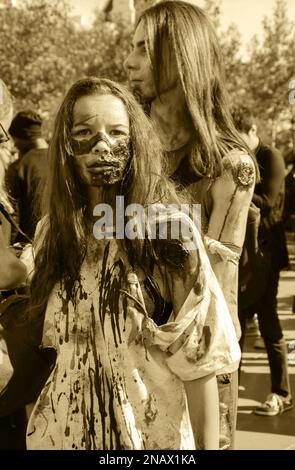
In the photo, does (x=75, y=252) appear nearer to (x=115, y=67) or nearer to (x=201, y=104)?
(x=201, y=104)

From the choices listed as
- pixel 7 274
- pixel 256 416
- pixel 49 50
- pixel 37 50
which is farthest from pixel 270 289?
pixel 49 50

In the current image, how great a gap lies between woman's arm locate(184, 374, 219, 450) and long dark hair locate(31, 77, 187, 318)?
1.01 ft

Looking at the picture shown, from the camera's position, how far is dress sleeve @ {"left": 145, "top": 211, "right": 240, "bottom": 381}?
157 cm

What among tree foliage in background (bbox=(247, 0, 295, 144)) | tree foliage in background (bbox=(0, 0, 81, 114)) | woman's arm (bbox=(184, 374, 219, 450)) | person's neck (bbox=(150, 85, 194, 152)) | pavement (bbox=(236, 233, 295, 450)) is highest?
tree foliage in background (bbox=(0, 0, 81, 114))

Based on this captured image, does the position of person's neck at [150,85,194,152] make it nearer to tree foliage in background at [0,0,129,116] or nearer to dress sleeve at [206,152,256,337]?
dress sleeve at [206,152,256,337]

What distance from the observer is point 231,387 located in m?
2.27

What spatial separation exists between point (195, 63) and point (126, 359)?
1.00m

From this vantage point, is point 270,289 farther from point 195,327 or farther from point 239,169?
point 195,327

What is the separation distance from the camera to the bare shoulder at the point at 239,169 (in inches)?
88.4

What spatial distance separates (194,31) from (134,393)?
112 cm

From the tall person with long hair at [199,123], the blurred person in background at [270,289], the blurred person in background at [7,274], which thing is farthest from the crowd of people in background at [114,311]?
the blurred person in background at [270,289]

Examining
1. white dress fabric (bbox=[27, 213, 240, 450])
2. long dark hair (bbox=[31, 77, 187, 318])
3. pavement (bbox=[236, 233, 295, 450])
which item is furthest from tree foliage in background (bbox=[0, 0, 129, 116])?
white dress fabric (bbox=[27, 213, 240, 450])

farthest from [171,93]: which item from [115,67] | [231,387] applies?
[115,67]

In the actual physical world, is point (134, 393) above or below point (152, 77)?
below
